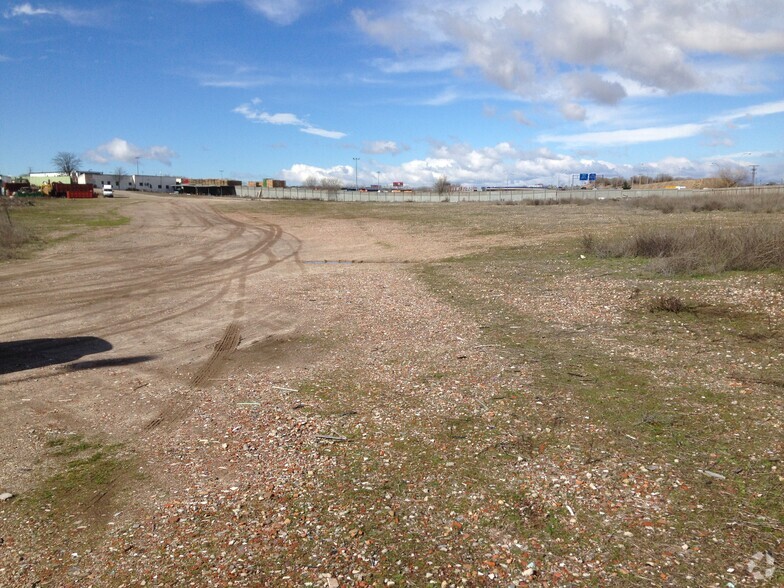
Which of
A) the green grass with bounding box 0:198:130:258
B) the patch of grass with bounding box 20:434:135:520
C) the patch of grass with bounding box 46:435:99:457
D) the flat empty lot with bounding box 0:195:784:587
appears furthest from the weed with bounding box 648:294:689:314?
the green grass with bounding box 0:198:130:258

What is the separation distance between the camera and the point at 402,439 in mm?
6449

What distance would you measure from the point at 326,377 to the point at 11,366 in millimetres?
5121

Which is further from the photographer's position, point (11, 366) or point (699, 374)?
point (11, 366)

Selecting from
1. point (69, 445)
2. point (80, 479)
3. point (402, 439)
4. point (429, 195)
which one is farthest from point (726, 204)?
point (429, 195)

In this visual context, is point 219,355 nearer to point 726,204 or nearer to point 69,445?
point 69,445

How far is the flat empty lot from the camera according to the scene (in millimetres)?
4402

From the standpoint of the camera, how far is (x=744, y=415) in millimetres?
6797

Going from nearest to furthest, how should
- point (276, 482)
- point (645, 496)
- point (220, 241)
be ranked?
point (645, 496), point (276, 482), point (220, 241)

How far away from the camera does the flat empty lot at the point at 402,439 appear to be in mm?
4402

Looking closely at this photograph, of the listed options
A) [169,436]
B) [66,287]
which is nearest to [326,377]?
[169,436]

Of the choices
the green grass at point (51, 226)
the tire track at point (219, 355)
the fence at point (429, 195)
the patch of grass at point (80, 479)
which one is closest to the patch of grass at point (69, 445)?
the patch of grass at point (80, 479)

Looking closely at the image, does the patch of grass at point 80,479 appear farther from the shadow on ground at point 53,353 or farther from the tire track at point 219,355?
the shadow on ground at point 53,353

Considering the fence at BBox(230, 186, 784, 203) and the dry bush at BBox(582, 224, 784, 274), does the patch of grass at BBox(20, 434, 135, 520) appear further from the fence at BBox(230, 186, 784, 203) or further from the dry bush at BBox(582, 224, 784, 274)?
the fence at BBox(230, 186, 784, 203)

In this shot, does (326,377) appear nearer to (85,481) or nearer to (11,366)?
(85,481)
